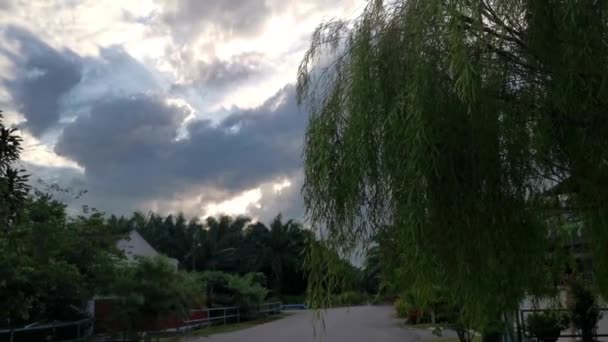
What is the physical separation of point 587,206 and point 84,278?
13.8 meters

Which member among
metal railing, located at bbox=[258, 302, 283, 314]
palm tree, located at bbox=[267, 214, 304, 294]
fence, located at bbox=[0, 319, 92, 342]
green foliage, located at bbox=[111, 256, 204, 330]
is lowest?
metal railing, located at bbox=[258, 302, 283, 314]

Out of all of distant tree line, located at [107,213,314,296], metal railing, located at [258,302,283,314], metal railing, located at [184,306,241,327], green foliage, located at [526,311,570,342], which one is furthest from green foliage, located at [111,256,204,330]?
distant tree line, located at [107,213,314,296]

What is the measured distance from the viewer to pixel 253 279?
130 ft

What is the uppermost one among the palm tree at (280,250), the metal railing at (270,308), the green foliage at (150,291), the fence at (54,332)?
the palm tree at (280,250)

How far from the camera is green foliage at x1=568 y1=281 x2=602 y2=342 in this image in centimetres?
1311

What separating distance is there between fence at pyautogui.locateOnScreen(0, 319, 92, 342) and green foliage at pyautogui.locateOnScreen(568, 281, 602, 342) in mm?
9590

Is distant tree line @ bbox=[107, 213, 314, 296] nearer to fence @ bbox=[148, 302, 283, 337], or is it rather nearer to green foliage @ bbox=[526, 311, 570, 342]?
fence @ bbox=[148, 302, 283, 337]

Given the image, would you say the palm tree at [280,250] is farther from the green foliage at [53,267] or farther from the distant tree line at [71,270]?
the green foliage at [53,267]

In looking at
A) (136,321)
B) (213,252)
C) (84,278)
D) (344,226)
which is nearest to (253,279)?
(213,252)

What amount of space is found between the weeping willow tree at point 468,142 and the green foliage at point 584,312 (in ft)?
24.0

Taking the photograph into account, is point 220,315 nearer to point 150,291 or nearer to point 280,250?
point 150,291

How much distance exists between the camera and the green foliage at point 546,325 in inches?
519

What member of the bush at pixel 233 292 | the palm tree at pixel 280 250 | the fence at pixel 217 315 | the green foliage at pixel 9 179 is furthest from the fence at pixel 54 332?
the palm tree at pixel 280 250

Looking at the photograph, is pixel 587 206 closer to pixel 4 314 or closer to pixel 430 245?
pixel 430 245
